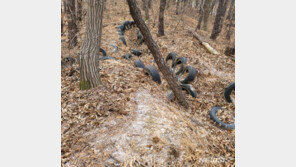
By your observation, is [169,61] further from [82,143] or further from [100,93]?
[82,143]

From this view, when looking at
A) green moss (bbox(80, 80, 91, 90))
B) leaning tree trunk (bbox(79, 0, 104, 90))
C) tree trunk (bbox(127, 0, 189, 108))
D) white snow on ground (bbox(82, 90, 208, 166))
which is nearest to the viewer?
white snow on ground (bbox(82, 90, 208, 166))

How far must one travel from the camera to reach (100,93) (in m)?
4.20

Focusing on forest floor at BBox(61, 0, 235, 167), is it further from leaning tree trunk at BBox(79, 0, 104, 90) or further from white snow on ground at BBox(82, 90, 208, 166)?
leaning tree trunk at BBox(79, 0, 104, 90)

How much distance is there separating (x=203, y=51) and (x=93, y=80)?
7.48m

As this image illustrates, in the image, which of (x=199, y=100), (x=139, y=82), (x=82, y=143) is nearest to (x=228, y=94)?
(x=199, y=100)

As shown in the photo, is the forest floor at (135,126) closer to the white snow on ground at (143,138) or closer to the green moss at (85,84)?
the white snow on ground at (143,138)

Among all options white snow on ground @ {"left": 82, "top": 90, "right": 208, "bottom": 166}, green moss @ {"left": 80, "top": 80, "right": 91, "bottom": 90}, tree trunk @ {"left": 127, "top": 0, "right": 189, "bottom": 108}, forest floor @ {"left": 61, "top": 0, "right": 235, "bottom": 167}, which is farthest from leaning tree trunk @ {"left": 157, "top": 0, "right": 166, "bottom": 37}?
white snow on ground @ {"left": 82, "top": 90, "right": 208, "bottom": 166}

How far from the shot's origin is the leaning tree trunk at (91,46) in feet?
12.8

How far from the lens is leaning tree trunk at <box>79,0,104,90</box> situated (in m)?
3.91

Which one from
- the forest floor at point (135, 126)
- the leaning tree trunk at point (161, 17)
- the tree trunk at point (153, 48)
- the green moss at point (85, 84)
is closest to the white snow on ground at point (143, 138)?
the forest floor at point (135, 126)

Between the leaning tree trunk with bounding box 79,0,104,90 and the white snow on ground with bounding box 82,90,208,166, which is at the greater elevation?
the leaning tree trunk with bounding box 79,0,104,90

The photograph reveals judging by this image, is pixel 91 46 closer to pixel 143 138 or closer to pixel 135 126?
pixel 135 126

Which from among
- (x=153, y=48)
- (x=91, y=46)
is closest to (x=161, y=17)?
(x=153, y=48)

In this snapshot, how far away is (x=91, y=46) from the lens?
420 cm
